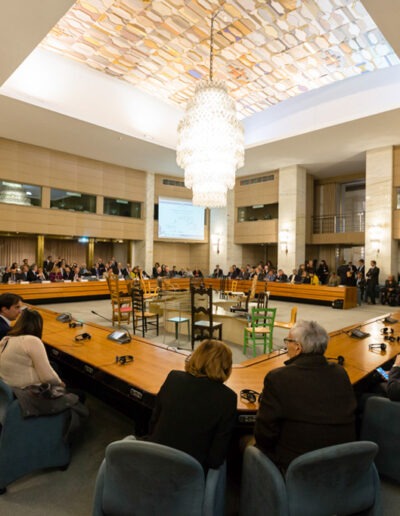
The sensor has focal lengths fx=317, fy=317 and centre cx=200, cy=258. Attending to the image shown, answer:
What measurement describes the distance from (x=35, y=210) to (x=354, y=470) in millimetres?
12191

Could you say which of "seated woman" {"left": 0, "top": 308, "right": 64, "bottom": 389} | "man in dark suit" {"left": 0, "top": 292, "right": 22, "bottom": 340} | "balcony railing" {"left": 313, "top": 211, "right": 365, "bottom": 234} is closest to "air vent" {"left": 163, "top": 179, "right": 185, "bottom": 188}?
"balcony railing" {"left": 313, "top": 211, "right": 365, "bottom": 234}

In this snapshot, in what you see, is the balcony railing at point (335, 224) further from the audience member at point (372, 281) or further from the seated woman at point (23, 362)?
the seated woman at point (23, 362)

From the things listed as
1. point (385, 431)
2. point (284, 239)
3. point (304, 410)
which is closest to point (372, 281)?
point (284, 239)

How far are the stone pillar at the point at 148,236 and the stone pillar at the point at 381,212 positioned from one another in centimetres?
882

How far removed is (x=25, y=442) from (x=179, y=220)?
1365cm

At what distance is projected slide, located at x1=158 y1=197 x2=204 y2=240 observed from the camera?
15.0m

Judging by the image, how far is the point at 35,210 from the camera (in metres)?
11.3

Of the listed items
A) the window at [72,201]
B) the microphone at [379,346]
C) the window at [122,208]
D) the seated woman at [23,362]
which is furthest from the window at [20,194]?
the microphone at [379,346]

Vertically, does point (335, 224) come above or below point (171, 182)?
below

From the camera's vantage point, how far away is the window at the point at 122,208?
44.3 feet

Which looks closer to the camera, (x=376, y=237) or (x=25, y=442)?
(x=25, y=442)

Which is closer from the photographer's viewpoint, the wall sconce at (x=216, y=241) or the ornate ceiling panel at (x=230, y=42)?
the ornate ceiling panel at (x=230, y=42)

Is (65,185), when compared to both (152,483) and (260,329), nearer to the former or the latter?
(260,329)

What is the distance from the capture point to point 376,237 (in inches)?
433
